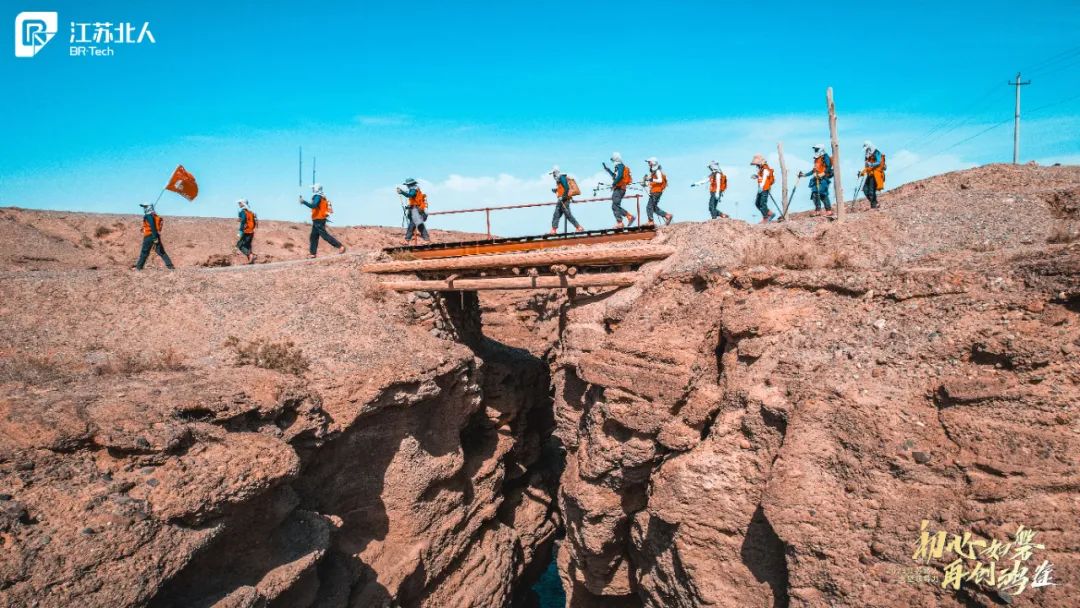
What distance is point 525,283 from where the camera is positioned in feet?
36.2


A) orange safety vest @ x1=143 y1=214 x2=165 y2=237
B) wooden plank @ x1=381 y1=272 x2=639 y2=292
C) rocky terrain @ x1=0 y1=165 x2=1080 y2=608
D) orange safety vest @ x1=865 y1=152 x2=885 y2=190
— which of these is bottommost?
rocky terrain @ x1=0 y1=165 x2=1080 y2=608

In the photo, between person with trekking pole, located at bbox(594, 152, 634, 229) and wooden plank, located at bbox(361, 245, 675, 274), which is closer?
wooden plank, located at bbox(361, 245, 675, 274)

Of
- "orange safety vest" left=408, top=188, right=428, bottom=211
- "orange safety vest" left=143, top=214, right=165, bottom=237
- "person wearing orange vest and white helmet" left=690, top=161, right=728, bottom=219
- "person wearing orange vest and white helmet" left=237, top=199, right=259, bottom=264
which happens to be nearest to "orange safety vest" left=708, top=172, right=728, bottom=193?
"person wearing orange vest and white helmet" left=690, top=161, right=728, bottom=219

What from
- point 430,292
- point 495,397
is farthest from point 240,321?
point 495,397

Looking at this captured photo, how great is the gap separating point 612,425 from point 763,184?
6.47 meters

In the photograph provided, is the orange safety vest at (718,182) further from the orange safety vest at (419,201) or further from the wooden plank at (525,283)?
the orange safety vest at (419,201)

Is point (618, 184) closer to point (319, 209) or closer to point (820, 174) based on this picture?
point (820, 174)

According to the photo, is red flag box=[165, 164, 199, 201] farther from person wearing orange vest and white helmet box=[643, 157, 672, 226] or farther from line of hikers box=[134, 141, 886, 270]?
person wearing orange vest and white helmet box=[643, 157, 672, 226]

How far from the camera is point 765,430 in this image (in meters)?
7.27

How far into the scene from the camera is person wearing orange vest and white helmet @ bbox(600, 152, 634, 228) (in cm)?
1299

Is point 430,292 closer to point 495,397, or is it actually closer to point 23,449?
point 495,397

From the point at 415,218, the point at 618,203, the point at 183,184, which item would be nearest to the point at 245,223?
the point at 183,184

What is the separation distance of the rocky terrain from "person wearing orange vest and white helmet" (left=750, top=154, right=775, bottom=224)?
3.06m

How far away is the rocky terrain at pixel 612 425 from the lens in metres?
5.82
